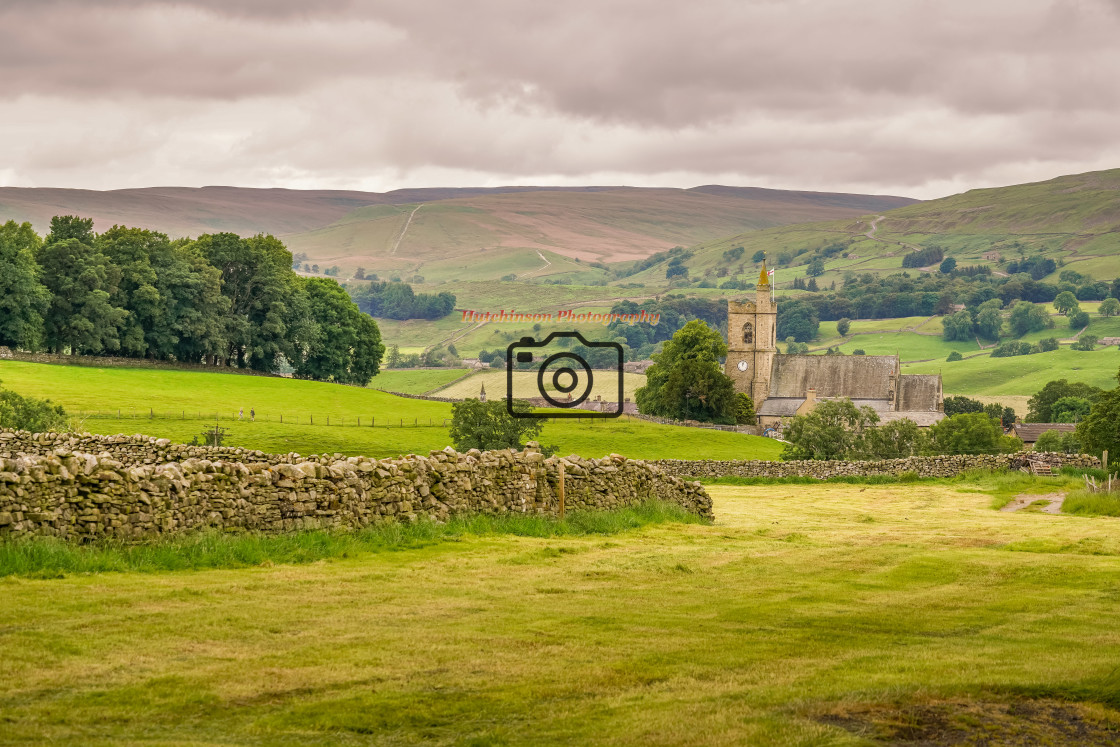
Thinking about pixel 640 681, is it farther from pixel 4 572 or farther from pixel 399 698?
pixel 4 572

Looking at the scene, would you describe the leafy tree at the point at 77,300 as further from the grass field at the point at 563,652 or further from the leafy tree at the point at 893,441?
the grass field at the point at 563,652

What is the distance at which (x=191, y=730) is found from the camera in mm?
8617

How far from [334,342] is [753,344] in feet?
198

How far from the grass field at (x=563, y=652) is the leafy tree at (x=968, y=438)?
7618 centimetres

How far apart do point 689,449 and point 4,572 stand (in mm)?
75984

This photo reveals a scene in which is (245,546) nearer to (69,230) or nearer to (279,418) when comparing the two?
(279,418)

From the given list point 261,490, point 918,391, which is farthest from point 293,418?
point 918,391

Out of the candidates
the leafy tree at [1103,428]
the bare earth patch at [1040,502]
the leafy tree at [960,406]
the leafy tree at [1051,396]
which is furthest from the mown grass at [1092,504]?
the leafy tree at [960,406]

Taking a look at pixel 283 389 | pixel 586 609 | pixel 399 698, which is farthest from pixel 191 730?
pixel 283 389

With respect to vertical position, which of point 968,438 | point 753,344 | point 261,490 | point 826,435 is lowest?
point 968,438

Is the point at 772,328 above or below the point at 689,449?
above

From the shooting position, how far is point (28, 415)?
182ft

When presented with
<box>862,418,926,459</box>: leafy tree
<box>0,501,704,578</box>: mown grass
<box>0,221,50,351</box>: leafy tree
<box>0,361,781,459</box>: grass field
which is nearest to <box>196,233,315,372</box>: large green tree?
<box>0,361,781,459</box>: grass field

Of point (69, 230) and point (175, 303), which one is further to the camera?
point (69, 230)
